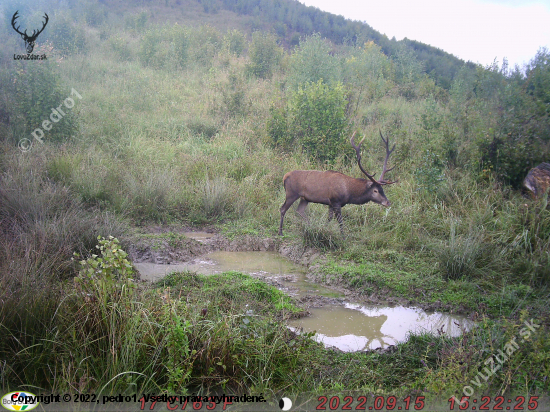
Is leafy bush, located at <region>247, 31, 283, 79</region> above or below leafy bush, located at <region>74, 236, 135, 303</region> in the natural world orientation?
above

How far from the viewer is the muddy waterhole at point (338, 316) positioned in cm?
452

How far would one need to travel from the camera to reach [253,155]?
37.2 feet

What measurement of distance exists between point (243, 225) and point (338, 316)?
3713mm

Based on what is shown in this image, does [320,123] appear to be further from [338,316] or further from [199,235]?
[338,316]

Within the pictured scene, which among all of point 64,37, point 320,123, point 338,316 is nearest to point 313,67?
point 320,123

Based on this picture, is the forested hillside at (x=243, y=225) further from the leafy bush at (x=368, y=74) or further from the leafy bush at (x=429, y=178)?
the leafy bush at (x=368, y=74)

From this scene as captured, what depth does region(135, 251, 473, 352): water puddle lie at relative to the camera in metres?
4.52

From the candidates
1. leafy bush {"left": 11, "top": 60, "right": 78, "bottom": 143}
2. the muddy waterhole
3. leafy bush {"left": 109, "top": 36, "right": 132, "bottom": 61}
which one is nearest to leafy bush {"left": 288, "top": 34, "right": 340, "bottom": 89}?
leafy bush {"left": 11, "top": 60, "right": 78, "bottom": 143}

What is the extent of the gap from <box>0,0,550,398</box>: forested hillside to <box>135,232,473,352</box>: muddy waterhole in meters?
0.25

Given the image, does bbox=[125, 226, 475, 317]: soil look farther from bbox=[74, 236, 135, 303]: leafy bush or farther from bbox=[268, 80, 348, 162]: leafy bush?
bbox=[268, 80, 348, 162]: leafy bush

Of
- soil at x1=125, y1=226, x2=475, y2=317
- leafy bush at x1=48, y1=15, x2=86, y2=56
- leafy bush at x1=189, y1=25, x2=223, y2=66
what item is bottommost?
soil at x1=125, y1=226, x2=475, y2=317

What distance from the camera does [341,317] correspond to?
4996mm

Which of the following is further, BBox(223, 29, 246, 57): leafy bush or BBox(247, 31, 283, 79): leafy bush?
BBox(223, 29, 246, 57): leafy bush

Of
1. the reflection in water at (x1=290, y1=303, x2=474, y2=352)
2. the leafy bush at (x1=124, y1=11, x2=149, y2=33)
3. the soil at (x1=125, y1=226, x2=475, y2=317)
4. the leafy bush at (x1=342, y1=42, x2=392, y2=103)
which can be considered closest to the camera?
the reflection in water at (x1=290, y1=303, x2=474, y2=352)
